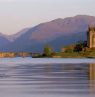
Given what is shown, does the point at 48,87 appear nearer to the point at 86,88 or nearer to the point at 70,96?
the point at 86,88

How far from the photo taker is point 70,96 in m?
26.2

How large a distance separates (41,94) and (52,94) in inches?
22.9

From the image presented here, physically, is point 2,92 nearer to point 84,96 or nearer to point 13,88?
point 13,88

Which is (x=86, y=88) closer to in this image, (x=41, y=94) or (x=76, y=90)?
(x=76, y=90)

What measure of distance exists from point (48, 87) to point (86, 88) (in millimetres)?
2542

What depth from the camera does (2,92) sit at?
28.5m

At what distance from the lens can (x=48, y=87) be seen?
31422 millimetres

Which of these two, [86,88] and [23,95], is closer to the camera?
[23,95]

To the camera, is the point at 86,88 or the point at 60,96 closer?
the point at 60,96

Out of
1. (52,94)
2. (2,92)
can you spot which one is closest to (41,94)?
(52,94)

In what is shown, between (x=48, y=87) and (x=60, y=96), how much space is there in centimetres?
527

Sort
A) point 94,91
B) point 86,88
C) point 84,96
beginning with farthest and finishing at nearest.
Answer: point 86,88, point 94,91, point 84,96

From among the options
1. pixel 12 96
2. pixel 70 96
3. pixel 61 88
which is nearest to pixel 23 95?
pixel 12 96

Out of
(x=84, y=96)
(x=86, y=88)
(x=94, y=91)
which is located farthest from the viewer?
(x=86, y=88)
